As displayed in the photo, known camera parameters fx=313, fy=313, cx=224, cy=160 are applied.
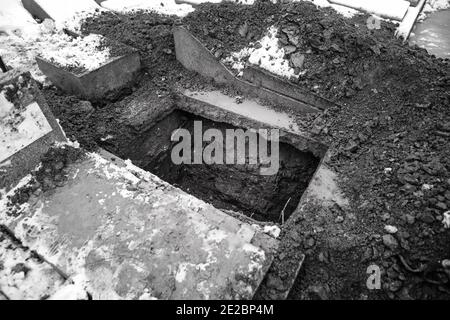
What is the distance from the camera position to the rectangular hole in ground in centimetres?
431

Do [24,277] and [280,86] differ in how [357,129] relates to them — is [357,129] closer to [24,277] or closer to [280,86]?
[280,86]

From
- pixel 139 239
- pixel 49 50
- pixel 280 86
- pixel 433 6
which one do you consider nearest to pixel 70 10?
pixel 49 50

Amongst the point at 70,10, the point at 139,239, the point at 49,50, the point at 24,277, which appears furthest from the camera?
the point at 70,10

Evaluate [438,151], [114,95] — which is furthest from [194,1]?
[438,151]

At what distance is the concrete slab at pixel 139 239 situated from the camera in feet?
8.29

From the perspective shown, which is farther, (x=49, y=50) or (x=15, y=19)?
(x=15, y=19)

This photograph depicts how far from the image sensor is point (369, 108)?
378 cm

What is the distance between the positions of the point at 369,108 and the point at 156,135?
114 inches

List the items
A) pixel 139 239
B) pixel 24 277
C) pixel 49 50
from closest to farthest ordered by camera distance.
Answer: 1. pixel 24 277
2. pixel 139 239
3. pixel 49 50

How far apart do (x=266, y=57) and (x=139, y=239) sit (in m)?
2.98

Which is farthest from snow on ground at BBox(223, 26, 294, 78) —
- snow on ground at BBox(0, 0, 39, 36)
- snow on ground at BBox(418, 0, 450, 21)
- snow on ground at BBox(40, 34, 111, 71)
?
snow on ground at BBox(0, 0, 39, 36)

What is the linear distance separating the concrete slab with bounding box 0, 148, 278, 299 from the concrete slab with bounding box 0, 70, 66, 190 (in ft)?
1.12

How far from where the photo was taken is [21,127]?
3.05 metres
